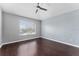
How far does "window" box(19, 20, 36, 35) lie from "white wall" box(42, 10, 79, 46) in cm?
112

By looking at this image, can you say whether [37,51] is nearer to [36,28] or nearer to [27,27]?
[27,27]

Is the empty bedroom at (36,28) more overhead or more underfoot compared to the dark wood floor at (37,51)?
more overhead

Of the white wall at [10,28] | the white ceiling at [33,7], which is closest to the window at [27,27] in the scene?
the white wall at [10,28]

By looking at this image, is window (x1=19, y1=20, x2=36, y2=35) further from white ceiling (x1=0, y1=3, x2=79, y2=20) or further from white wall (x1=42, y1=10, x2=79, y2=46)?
white ceiling (x1=0, y1=3, x2=79, y2=20)

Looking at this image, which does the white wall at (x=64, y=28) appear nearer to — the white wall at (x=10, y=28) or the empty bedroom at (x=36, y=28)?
the empty bedroom at (x=36, y=28)

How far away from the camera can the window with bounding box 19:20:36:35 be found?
16.3 feet

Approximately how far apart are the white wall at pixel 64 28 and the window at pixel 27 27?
44.1 inches

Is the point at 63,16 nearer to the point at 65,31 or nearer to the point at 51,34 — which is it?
the point at 65,31

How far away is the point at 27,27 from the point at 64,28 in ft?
9.60

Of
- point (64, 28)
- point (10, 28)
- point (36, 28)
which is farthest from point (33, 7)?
point (36, 28)

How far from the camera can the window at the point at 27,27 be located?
4.96 metres

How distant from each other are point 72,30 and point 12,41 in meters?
3.86

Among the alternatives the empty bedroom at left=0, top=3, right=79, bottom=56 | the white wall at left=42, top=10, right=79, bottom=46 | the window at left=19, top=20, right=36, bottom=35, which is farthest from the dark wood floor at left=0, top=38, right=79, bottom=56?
the window at left=19, top=20, right=36, bottom=35

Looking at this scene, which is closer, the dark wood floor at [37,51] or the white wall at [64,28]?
the dark wood floor at [37,51]
